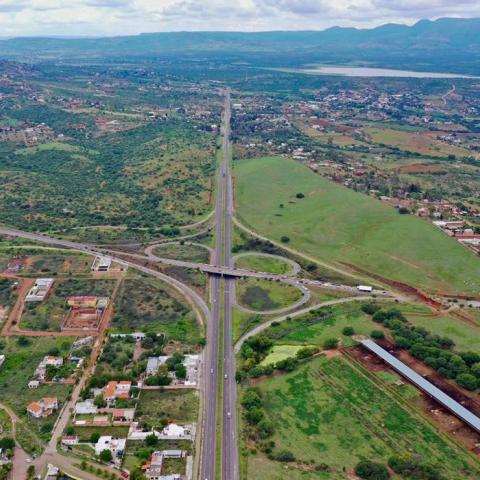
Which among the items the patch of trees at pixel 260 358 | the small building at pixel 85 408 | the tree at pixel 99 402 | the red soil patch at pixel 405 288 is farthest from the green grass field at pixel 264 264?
the small building at pixel 85 408

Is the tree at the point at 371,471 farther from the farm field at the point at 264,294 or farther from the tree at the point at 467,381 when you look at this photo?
the farm field at the point at 264,294

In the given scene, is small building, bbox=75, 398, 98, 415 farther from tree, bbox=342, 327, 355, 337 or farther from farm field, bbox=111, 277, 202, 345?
tree, bbox=342, 327, 355, 337

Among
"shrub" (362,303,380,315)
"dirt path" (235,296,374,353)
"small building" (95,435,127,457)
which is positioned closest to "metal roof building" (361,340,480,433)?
"shrub" (362,303,380,315)

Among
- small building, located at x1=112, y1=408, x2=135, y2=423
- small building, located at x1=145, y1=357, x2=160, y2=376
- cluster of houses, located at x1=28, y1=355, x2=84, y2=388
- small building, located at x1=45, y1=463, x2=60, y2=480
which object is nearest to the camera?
small building, located at x1=45, y1=463, x2=60, y2=480

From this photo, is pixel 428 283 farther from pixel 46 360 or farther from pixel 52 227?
pixel 52 227

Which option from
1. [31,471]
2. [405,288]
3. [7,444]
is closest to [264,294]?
[405,288]

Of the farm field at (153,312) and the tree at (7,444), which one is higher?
the tree at (7,444)
